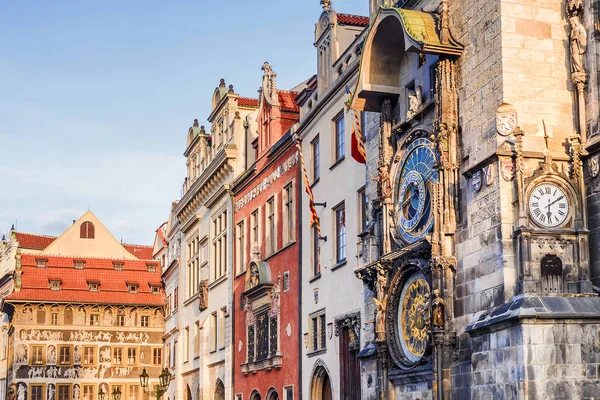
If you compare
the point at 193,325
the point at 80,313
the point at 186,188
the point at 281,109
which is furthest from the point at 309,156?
the point at 80,313

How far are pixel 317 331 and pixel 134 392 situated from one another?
3863 cm

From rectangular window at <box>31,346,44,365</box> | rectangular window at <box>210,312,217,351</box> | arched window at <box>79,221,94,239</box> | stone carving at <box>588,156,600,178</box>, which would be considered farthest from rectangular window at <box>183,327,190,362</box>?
stone carving at <box>588,156,600,178</box>

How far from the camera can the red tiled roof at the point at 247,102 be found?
43875 mm

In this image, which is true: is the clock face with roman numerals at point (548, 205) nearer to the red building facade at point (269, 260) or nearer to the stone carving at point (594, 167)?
the stone carving at point (594, 167)

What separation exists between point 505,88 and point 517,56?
0.58m

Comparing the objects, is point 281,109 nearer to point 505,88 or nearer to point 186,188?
point 186,188

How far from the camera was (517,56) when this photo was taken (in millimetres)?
15828

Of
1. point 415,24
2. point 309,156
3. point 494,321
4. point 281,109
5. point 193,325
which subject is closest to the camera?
point 494,321

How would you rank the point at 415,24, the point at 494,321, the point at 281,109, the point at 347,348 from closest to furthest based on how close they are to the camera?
the point at 494,321 → the point at 415,24 → the point at 347,348 → the point at 281,109

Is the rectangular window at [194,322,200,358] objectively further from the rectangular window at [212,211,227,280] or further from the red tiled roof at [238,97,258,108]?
the red tiled roof at [238,97,258,108]

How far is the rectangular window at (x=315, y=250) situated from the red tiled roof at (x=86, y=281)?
37.1 meters

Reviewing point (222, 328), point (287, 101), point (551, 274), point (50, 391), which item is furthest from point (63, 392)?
point (551, 274)

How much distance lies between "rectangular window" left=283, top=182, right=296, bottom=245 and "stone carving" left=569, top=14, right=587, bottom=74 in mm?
17525

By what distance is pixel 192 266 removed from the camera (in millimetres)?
49281
